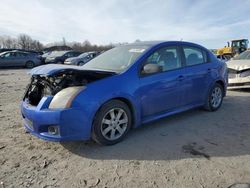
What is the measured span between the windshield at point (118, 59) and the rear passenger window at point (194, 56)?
1.01 meters

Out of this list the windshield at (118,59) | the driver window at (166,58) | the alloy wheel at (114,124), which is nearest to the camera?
the alloy wheel at (114,124)

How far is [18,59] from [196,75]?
19632 millimetres

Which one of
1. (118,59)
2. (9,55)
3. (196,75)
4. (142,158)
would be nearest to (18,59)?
(9,55)

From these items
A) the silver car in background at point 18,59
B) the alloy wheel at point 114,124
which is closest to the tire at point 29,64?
the silver car in background at point 18,59

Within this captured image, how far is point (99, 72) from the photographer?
366cm

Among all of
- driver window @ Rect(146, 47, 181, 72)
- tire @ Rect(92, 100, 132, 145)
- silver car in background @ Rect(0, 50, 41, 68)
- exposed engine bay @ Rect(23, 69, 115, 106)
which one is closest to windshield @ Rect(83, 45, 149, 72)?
driver window @ Rect(146, 47, 181, 72)

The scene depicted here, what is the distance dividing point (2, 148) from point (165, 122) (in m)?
2.83

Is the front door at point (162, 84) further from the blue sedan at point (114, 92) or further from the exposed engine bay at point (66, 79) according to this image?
the exposed engine bay at point (66, 79)

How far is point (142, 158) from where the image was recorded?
131 inches

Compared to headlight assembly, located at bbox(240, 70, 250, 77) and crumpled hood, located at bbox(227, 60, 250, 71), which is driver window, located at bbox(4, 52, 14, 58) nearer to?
crumpled hood, located at bbox(227, 60, 250, 71)

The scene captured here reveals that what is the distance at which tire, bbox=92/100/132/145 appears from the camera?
3.54m

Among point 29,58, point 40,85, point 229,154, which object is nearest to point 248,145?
point 229,154

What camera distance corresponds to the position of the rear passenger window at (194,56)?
192 inches

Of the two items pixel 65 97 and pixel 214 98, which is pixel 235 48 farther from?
pixel 65 97
